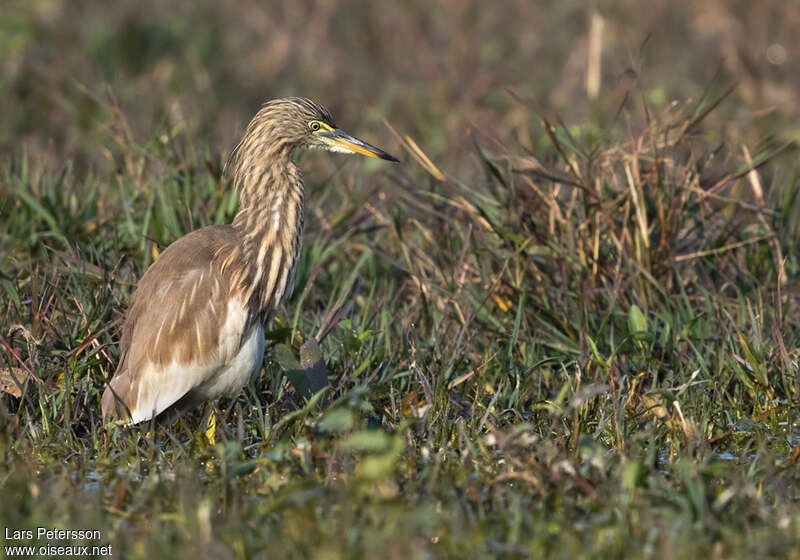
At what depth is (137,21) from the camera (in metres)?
11.9

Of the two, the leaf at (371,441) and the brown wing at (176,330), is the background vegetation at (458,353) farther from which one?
the brown wing at (176,330)

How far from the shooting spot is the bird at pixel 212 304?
5230 mm

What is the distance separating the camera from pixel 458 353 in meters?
5.73

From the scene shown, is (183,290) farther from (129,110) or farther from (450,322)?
(129,110)

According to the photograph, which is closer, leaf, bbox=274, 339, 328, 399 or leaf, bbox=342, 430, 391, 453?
leaf, bbox=342, 430, 391, 453

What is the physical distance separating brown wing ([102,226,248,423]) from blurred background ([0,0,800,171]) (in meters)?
4.21

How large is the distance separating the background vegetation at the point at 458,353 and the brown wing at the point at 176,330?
0.54 ft

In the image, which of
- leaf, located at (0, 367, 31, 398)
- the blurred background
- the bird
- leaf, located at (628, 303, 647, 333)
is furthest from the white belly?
the blurred background

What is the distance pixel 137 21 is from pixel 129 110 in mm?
1582

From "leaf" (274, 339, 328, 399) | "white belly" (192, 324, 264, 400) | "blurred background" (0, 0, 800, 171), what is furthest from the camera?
"blurred background" (0, 0, 800, 171)

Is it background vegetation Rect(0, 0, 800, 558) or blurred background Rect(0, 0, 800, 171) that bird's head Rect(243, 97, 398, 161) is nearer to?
background vegetation Rect(0, 0, 800, 558)

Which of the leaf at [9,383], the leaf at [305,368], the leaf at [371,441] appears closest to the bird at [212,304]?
the leaf at [305,368]

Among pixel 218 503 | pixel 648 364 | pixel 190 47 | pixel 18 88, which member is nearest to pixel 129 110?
pixel 18 88

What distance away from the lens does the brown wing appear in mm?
5234
